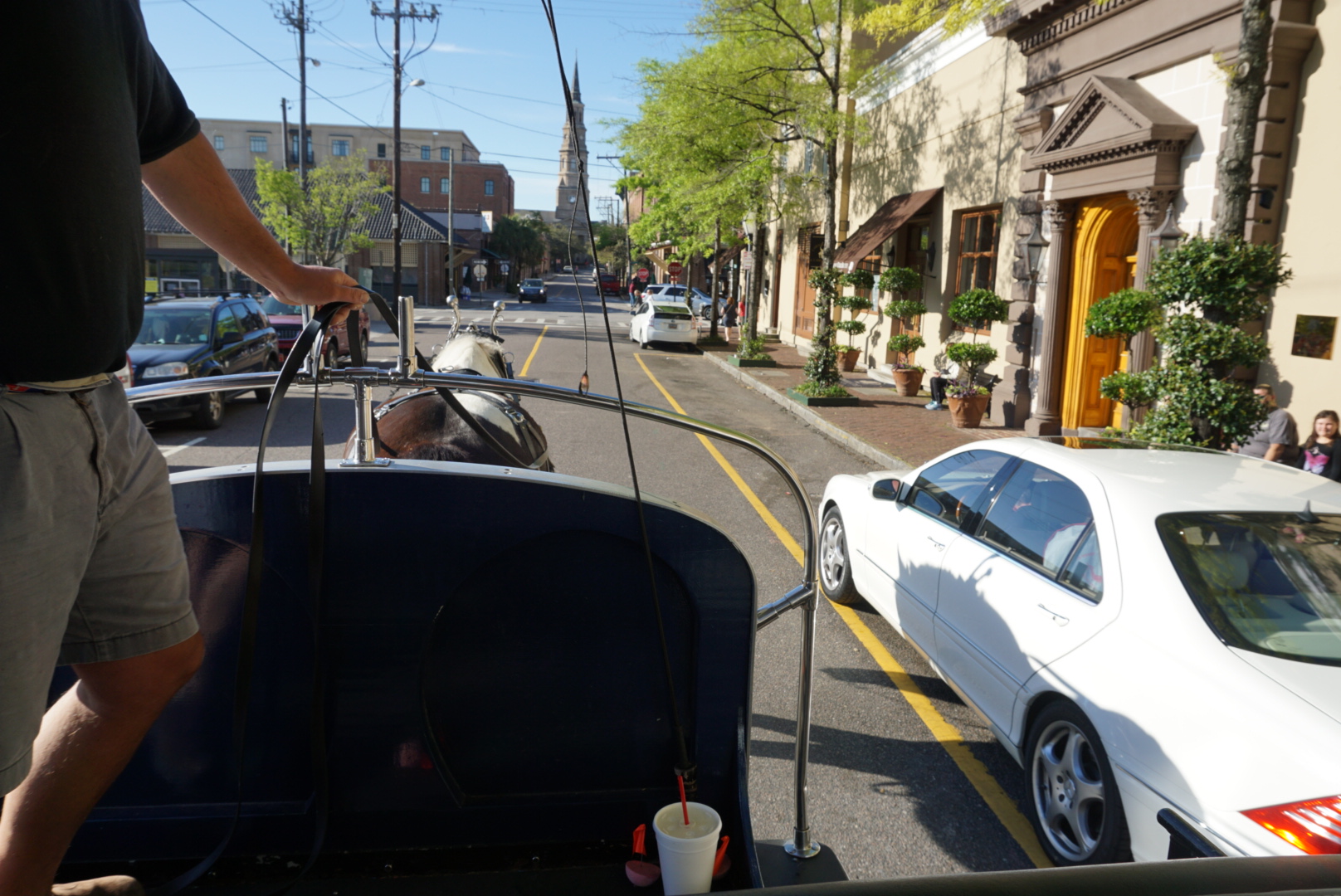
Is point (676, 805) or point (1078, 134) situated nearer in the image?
point (676, 805)

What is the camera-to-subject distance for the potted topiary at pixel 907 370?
1862cm

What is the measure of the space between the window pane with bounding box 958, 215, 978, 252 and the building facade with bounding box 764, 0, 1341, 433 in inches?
1.3

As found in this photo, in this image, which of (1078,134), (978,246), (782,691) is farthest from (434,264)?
(782,691)

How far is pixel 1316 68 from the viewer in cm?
935

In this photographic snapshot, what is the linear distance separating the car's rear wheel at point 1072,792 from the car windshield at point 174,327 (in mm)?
12737

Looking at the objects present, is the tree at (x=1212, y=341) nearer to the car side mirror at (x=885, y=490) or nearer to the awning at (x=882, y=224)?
the car side mirror at (x=885, y=490)

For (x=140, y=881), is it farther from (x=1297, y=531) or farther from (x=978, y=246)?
(x=978, y=246)

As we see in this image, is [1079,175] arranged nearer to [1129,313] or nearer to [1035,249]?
[1035,249]

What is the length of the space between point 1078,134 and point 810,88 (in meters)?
8.25

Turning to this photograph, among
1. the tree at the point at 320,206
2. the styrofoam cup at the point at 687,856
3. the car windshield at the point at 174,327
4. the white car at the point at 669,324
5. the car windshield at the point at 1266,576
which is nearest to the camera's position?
the styrofoam cup at the point at 687,856

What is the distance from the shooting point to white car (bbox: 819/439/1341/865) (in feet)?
9.00

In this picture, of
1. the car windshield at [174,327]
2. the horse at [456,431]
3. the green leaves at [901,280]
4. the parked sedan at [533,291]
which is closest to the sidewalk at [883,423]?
the green leaves at [901,280]

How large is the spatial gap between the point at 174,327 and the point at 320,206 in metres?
24.4

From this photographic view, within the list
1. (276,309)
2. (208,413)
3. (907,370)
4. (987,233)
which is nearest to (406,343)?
(208,413)
